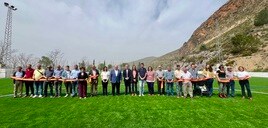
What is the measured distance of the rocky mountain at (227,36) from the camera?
241 ft

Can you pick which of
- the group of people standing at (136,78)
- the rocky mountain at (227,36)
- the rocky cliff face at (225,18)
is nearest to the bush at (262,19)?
the rocky mountain at (227,36)

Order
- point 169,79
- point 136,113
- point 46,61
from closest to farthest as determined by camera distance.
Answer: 1. point 136,113
2. point 169,79
3. point 46,61

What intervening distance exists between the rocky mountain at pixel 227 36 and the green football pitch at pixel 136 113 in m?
57.8

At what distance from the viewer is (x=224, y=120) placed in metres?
11.5

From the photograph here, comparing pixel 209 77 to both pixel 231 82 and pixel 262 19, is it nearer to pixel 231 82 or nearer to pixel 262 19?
pixel 231 82

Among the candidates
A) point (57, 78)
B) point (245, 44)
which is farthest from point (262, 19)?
point (57, 78)

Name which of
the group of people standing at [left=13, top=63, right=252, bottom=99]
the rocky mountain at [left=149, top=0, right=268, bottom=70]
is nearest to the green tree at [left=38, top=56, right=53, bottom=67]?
the rocky mountain at [left=149, top=0, right=268, bottom=70]

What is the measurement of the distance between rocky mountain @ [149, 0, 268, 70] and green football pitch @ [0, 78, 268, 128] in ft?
190

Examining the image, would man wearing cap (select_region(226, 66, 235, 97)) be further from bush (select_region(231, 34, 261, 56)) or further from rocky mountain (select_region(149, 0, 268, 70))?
bush (select_region(231, 34, 261, 56))

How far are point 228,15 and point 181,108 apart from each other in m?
133

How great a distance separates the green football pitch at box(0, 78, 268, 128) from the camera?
11.0m

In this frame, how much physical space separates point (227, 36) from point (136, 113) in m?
102

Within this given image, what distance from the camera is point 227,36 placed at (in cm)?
10850

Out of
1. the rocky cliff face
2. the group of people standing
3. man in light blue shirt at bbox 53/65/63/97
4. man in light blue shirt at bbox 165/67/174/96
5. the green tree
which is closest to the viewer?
the group of people standing
